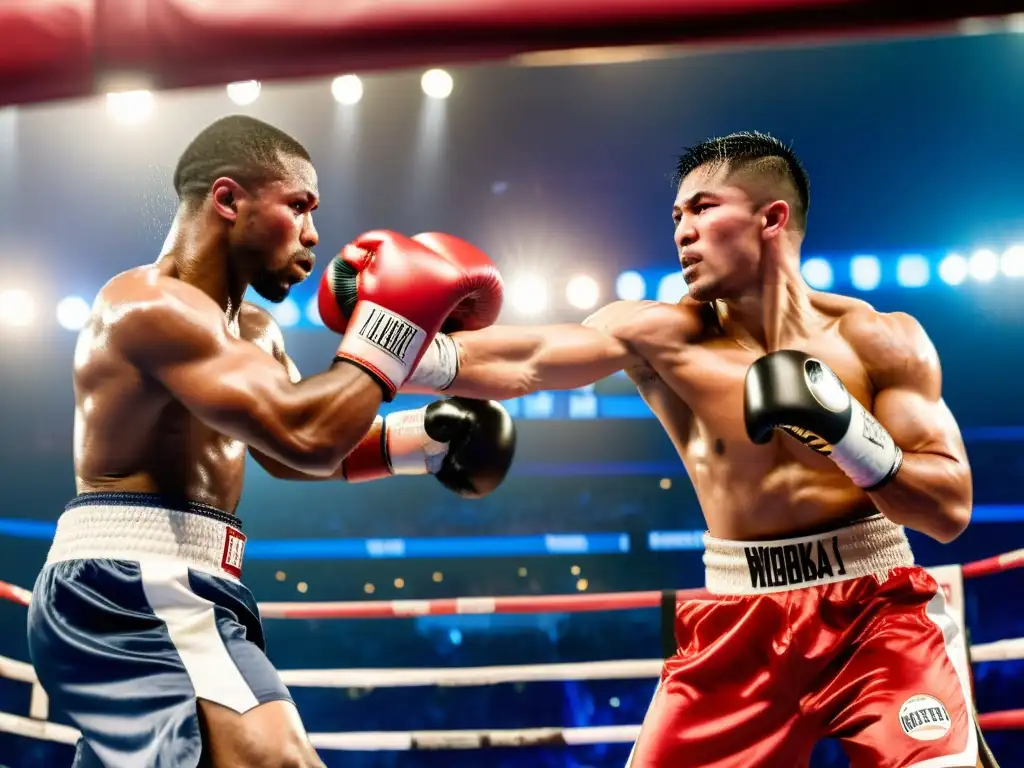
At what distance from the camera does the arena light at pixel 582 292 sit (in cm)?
724

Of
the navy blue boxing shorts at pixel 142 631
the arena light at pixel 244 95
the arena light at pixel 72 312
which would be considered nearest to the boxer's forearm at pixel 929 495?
the navy blue boxing shorts at pixel 142 631

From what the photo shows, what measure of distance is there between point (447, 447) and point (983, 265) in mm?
6295

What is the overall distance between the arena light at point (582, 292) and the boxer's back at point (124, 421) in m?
5.70

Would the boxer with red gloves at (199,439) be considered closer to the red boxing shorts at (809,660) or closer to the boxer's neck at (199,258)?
the boxer's neck at (199,258)

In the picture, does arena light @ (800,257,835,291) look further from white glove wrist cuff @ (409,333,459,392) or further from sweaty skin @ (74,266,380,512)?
sweaty skin @ (74,266,380,512)

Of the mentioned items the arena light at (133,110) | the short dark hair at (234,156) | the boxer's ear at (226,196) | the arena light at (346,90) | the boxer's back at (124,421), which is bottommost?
the boxer's back at (124,421)

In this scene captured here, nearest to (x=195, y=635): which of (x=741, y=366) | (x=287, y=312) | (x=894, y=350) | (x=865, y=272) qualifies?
(x=741, y=366)

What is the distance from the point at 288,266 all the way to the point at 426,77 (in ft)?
18.2

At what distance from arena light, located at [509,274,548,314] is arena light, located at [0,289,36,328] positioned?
10.8ft

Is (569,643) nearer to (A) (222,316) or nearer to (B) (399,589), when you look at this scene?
(B) (399,589)

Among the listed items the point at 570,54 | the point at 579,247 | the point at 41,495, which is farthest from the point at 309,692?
the point at 570,54

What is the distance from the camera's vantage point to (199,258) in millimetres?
1733

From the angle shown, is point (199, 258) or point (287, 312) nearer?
point (199, 258)

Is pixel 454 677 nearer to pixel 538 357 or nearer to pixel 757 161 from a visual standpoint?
pixel 538 357
